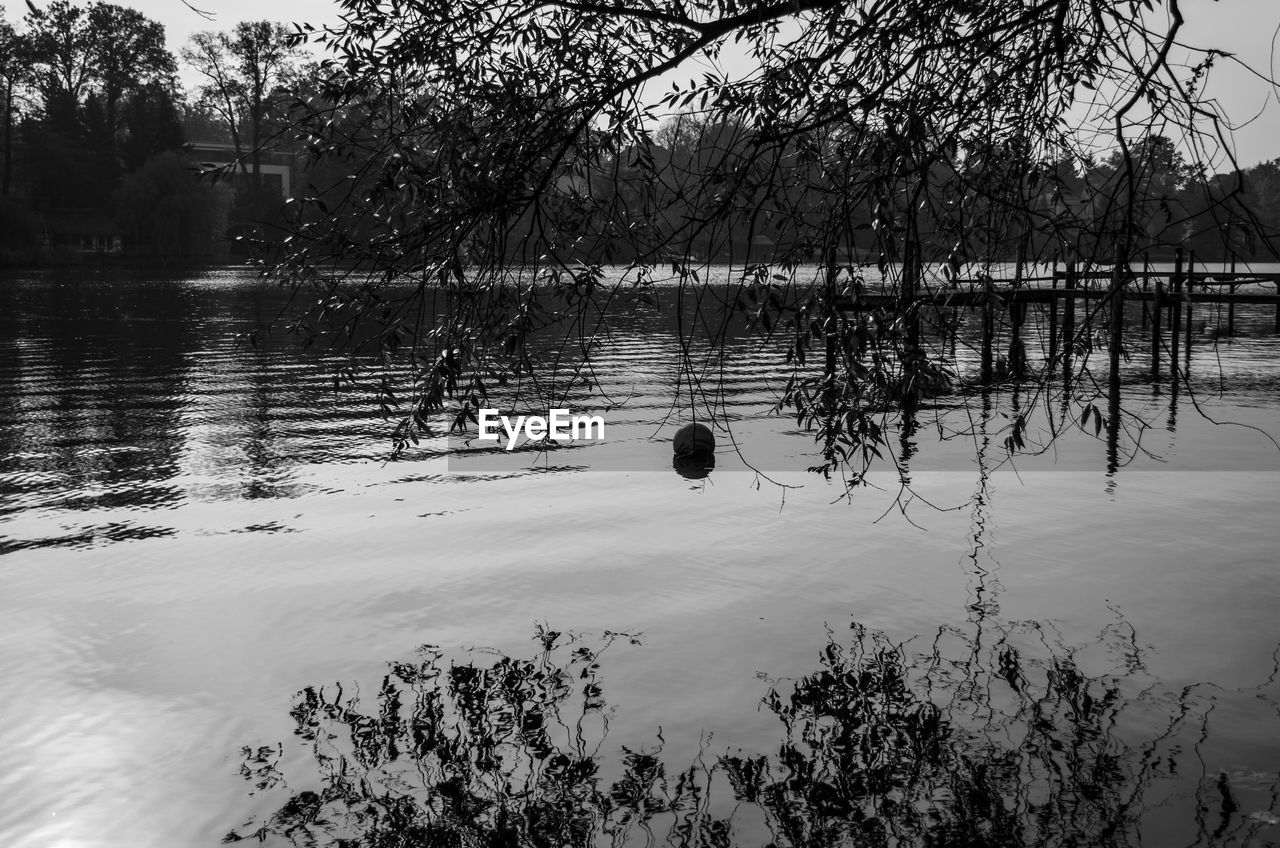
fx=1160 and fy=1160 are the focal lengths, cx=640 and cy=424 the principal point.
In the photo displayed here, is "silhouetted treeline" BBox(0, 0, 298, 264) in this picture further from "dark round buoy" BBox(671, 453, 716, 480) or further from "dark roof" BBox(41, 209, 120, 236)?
"dark round buoy" BBox(671, 453, 716, 480)

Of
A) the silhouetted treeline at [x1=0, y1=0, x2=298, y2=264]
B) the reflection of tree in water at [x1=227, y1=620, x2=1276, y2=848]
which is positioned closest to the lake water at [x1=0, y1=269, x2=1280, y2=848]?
the reflection of tree in water at [x1=227, y1=620, x2=1276, y2=848]

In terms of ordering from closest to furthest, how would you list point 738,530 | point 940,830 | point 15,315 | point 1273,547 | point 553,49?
point 940,830, point 553,49, point 1273,547, point 738,530, point 15,315

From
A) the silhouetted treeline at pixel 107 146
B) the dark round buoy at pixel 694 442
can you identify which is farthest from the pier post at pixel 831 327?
the silhouetted treeline at pixel 107 146

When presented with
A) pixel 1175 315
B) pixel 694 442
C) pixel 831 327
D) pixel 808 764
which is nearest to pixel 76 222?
pixel 694 442

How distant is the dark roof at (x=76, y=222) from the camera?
9950 centimetres

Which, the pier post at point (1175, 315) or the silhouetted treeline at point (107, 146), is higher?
the silhouetted treeline at point (107, 146)

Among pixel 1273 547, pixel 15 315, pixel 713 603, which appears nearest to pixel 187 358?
pixel 15 315

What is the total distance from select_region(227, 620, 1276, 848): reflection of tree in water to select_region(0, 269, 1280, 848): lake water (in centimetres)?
4

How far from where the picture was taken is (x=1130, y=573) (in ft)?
39.6

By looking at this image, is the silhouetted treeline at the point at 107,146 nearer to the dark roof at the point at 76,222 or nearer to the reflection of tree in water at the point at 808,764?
the dark roof at the point at 76,222

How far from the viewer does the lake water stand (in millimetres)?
7438

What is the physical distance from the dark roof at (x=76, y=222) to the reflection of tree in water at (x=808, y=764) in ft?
337

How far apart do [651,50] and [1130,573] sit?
729 cm

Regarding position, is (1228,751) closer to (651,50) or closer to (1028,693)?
(1028,693)
